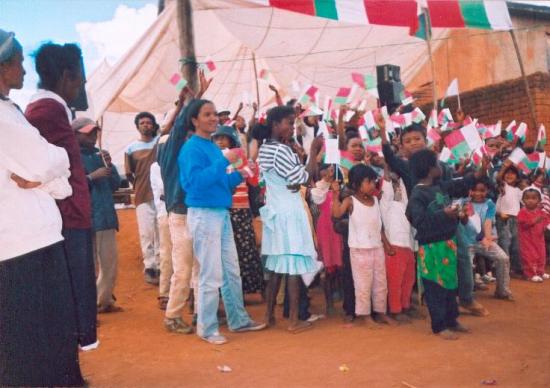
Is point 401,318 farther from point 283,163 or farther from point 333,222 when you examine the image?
point 283,163

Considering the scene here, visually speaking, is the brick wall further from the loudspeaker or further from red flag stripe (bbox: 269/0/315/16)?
red flag stripe (bbox: 269/0/315/16)

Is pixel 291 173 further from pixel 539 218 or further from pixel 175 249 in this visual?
pixel 539 218

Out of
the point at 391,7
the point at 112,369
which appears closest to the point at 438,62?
the point at 391,7

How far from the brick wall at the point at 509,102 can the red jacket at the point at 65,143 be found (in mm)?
9235

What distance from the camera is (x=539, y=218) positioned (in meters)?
7.08

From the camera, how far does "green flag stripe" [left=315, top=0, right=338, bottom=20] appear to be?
7.57 m

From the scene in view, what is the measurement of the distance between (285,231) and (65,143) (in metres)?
2.22

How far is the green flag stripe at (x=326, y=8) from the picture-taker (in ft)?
24.8

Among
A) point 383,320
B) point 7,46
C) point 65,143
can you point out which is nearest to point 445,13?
point 383,320

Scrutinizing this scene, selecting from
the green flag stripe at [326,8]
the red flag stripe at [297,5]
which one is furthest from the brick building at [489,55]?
the red flag stripe at [297,5]

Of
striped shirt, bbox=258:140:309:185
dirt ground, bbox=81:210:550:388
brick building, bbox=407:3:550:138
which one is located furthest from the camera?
brick building, bbox=407:3:550:138

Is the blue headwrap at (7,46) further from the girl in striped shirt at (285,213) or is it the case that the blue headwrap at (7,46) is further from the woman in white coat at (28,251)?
the girl in striped shirt at (285,213)

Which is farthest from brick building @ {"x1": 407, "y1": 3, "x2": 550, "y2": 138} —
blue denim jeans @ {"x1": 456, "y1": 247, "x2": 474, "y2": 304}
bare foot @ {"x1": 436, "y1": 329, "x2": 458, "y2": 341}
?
bare foot @ {"x1": 436, "y1": 329, "x2": 458, "y2": 341}

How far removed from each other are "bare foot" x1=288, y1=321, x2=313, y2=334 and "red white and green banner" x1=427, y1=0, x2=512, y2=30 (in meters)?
5.04
